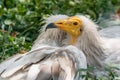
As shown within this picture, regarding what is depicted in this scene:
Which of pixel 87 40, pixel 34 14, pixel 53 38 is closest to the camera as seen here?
pixel 87 40

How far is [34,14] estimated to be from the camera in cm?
732

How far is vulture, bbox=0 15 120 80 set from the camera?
5023 millimetres

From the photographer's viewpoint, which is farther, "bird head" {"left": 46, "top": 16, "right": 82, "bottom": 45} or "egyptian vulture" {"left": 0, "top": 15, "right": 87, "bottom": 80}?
"bird head" {"left": 46, "top": 16, "right": 82, "bottom": 45}

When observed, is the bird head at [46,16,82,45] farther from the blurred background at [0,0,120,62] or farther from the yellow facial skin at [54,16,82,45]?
the blurred background at [0,0,120,62]

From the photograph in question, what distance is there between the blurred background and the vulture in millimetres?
694

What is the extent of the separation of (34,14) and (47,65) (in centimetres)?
231

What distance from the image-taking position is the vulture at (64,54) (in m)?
5.02

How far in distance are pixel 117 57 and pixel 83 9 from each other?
1848 mm

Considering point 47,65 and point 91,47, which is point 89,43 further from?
point 47,65

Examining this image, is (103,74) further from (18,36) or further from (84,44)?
(18,36)

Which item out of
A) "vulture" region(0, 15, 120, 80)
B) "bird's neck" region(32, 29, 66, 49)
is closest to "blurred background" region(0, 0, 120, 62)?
"bird's neck" region(32, 29, 66, 49)

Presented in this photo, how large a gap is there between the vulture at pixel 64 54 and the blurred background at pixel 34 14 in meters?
0.69

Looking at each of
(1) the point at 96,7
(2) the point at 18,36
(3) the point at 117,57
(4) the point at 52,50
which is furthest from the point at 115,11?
(4) the point at 52,50

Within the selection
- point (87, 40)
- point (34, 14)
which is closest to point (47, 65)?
point (87, 40)
